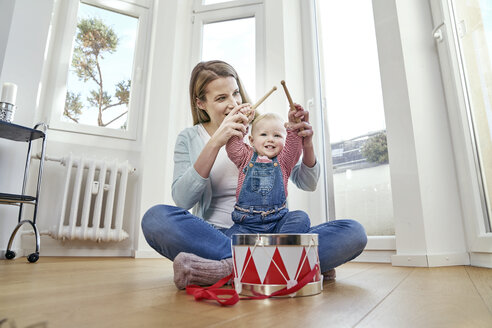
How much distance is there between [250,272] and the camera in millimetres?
624

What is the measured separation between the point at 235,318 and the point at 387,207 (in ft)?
4.33

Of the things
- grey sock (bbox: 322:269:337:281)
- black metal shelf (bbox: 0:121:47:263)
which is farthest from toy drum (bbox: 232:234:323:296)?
black metal shelf (bbox: 0:121:47:263)

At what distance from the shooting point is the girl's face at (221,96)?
117cm

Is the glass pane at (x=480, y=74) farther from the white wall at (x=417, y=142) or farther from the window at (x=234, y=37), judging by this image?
the window at (x=234, y=37)

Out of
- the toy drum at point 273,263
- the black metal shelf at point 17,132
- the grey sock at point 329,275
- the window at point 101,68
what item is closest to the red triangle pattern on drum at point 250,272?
the toy drum at point 273,263

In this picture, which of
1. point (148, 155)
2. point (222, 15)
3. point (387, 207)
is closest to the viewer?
point (387, 207)

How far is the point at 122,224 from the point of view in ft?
7.62

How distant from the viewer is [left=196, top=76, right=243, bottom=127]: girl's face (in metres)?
1.17

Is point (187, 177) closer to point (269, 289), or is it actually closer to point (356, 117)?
point (269, 289)

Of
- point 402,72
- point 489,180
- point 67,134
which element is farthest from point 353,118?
point 67,134

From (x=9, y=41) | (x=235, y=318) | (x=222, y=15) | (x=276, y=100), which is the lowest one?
(x=235, y=318)

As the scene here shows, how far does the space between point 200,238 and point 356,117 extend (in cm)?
129

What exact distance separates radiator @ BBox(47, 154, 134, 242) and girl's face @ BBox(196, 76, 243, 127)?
127cm

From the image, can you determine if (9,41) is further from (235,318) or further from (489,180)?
(489,180)
